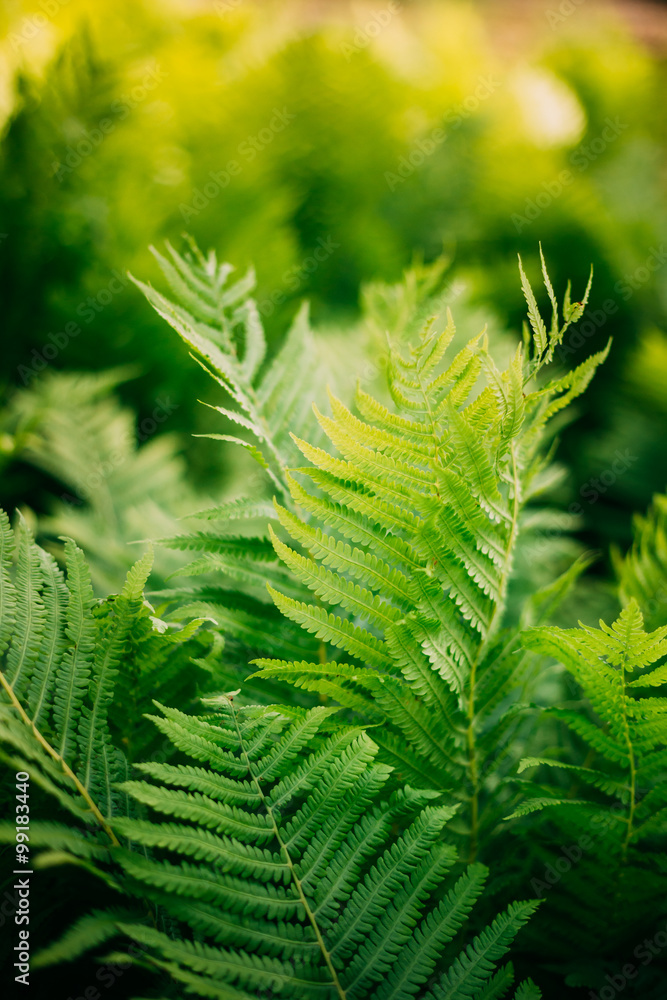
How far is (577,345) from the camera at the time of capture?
1.50m

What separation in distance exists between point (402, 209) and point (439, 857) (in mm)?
1641

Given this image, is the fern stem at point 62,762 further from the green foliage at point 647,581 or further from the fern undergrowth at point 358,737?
the green foliage at point 647,581

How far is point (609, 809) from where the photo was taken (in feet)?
1.73

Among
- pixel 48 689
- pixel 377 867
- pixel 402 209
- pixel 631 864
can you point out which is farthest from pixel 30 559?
pixel 402 209

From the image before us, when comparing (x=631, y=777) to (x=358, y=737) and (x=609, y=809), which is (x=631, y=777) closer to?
(x=609, y=809)

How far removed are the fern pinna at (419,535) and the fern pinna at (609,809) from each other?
2.8 inches

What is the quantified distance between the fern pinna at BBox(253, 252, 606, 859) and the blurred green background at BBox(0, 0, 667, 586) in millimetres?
391

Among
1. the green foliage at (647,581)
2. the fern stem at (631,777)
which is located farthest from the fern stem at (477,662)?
the green foliage at (647,581)

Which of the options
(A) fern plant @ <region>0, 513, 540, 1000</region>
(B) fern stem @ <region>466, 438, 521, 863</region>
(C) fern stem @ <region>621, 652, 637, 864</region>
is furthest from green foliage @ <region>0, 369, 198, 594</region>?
(C) fern stem @ <region>621, 652, 637, 864</region>

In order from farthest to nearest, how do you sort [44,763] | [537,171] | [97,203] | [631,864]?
[537,171], [97,203], [631,864], [44,763]

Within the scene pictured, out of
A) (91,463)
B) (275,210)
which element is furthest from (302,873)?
(275,210)

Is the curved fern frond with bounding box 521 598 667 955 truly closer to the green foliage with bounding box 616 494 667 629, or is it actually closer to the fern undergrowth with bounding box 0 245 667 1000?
the fern undergrowth with bounding box 0 245 667 1000

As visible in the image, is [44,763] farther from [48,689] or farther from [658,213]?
[658,213]

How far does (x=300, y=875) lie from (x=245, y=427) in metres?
0.41
